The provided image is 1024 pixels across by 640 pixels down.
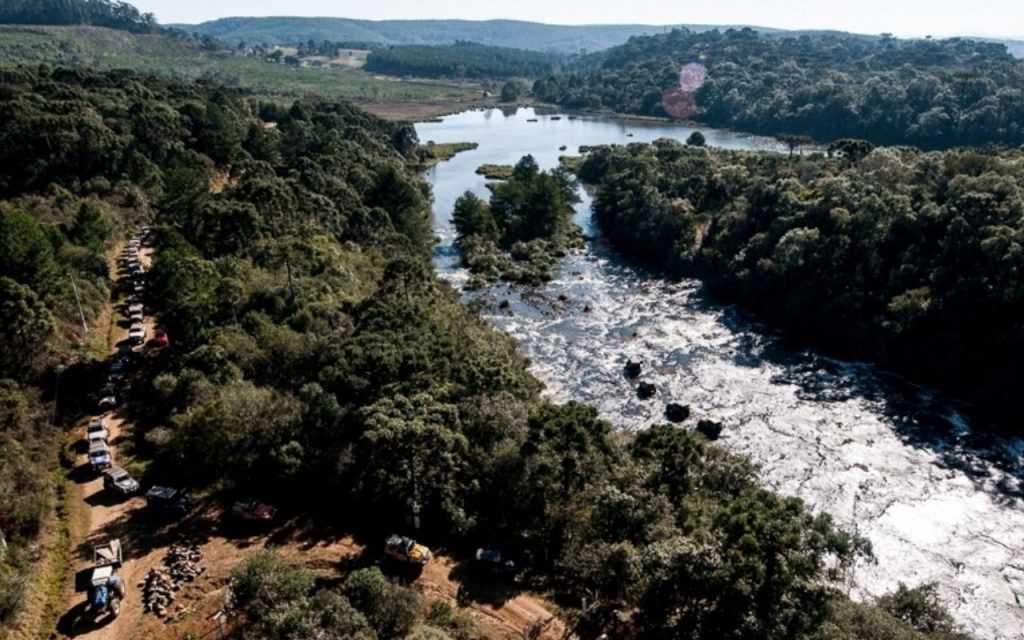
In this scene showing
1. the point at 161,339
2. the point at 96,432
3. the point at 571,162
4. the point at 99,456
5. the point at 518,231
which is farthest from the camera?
the point at 571,162

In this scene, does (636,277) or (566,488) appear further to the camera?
(636,277)

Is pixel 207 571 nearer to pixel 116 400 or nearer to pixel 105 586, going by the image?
pixel 105 586

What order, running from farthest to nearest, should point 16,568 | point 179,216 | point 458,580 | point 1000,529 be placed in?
point 179,216 → point 1000,529 → point 458,580 → point 16,568

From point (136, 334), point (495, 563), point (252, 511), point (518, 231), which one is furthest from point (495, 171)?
point (495, 563)

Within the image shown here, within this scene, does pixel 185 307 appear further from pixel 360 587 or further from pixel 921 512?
pixel 921 512

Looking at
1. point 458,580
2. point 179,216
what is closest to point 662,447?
point 458,580

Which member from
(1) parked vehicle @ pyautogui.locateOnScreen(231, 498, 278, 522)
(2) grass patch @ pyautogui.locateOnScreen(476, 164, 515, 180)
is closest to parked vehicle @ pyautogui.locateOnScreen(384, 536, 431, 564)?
(1) parked vehicle @ pyautogui.locateOnScreen(231, 498, 278, 522)

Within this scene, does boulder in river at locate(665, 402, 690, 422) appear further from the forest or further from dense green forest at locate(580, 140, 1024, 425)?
dense green forest at locate(580, 140, 1024, 425)
